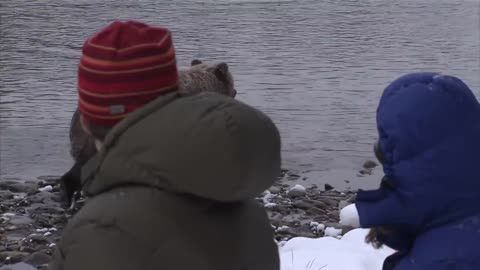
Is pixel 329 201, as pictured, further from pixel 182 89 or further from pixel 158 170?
pixel 158 170

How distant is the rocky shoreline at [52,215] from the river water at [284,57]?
775 mm

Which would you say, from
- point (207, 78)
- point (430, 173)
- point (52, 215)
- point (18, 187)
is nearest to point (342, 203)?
point (52, 215)

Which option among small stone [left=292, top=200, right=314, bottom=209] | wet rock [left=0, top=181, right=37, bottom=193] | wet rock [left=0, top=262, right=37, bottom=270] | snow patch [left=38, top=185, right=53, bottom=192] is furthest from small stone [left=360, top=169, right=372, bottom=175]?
wet rock [left=0, top=262, right=37, bottom=270]

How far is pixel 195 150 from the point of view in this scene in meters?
2.12

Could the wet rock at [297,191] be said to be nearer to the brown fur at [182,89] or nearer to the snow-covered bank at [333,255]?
the snow-covered bank at [333,255]

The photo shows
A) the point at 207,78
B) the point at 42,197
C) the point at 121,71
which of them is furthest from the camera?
the point at 42,197

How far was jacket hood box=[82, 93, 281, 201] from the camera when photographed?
6.93 feet

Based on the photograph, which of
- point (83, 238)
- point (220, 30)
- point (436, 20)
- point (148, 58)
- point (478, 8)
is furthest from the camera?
point (478, 8)

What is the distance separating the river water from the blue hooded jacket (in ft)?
33.7

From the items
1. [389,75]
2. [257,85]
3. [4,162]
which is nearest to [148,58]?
[4,162]

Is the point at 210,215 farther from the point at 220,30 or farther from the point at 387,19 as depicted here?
the point at 387,19

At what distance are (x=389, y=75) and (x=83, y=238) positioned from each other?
1795 centimetres

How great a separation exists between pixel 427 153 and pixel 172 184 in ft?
2.61

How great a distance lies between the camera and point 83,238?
84.2 inches
